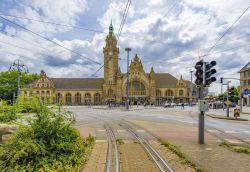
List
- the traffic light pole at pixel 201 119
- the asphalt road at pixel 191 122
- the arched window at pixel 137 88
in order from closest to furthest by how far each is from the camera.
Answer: the traffic light pole at pixel 201 119 < the asphalt road at pixel 191 122 < the arched window at pixel 137 88

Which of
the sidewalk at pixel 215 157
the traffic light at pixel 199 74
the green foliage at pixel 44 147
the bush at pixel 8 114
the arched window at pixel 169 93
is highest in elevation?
the arched window at pixel 169 93

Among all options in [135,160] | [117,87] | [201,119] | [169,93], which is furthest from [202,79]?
[169,93]

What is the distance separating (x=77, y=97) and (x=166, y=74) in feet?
120

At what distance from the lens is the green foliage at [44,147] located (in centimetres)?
717

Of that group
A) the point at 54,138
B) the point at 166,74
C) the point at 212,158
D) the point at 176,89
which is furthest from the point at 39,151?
the point at 166,74

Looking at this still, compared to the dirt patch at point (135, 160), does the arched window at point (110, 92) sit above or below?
above

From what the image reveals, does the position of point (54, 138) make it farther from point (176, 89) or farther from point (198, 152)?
point (176, 89)

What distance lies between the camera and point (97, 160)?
26.5 ft

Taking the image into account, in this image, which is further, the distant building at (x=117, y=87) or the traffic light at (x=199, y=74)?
the distant building at (x=117, y=87)

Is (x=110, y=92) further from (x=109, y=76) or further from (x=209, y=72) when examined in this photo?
(x=209, y=72)

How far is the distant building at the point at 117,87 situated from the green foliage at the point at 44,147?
9171 cm

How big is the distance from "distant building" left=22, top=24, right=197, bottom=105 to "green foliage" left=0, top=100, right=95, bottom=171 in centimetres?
9171

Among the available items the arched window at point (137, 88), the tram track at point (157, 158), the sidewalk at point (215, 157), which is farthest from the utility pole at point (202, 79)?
the arched window at point (137, 88)

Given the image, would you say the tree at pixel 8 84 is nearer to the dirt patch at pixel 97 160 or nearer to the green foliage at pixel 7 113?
the green foliage at pixel 7 113
